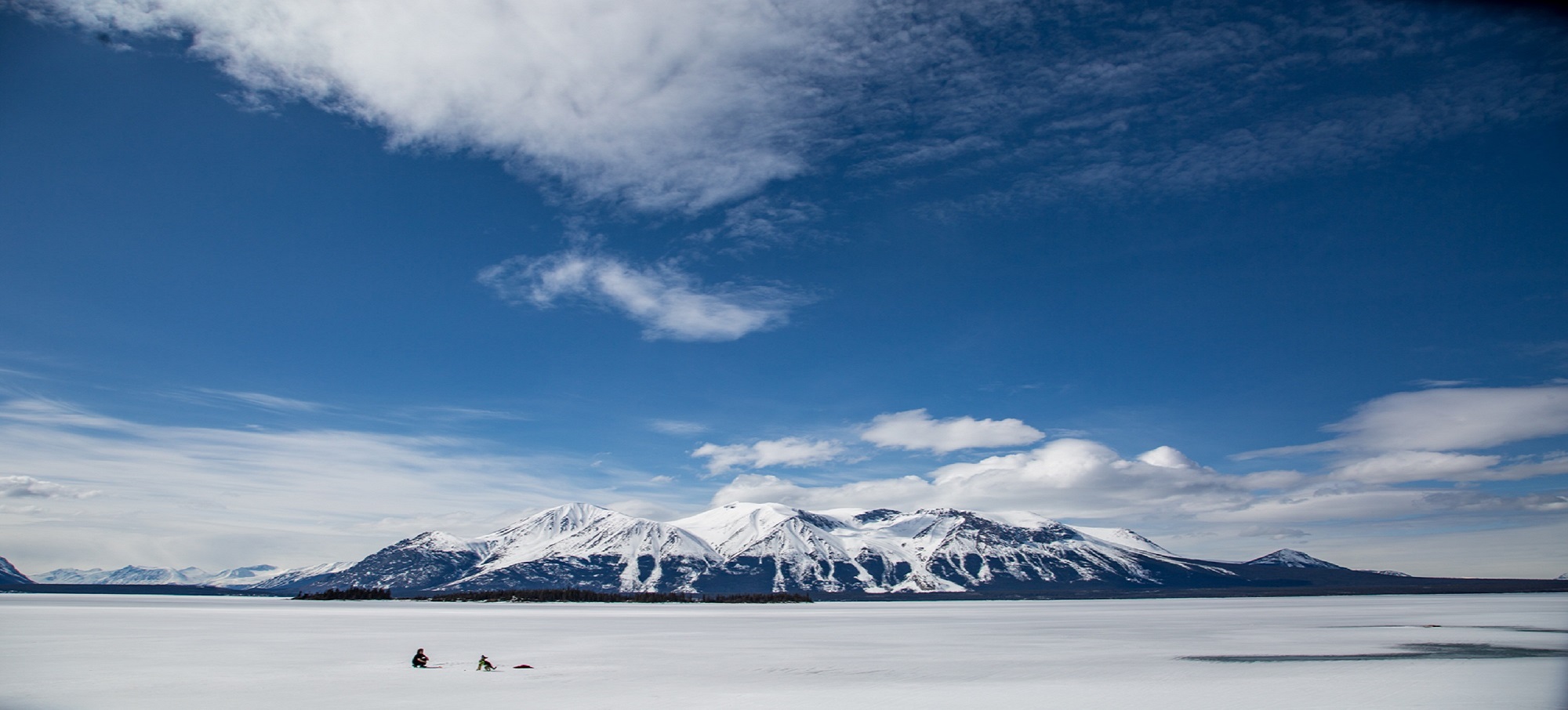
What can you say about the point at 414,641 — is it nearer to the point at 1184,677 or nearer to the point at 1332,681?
the point at 1184,677

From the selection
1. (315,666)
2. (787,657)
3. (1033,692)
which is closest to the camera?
(1033,692)

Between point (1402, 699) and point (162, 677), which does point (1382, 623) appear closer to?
point (1402, 699)

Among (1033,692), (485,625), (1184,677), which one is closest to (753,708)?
(1033,692)

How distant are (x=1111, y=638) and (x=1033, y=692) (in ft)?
133

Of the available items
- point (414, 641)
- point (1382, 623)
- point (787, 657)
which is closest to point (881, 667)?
point (787, 657)

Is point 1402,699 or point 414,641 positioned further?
point 414,641

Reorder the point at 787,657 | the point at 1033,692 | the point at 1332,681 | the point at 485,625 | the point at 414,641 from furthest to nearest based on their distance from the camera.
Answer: the point at 485,625
the point at 414,641
the point at 787,657
the point at 1332,681
the point at 1033,692

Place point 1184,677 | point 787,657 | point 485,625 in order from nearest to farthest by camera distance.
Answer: point 1184,677
point 787,657
point 485,625

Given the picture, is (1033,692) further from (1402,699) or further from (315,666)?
(315,666)

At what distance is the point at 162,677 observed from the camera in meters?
34.0

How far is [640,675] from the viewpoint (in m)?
36.4

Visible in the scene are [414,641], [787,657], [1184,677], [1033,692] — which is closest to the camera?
[1033,692]

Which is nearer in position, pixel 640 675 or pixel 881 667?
pixel 640 675

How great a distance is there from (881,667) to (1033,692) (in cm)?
1157
